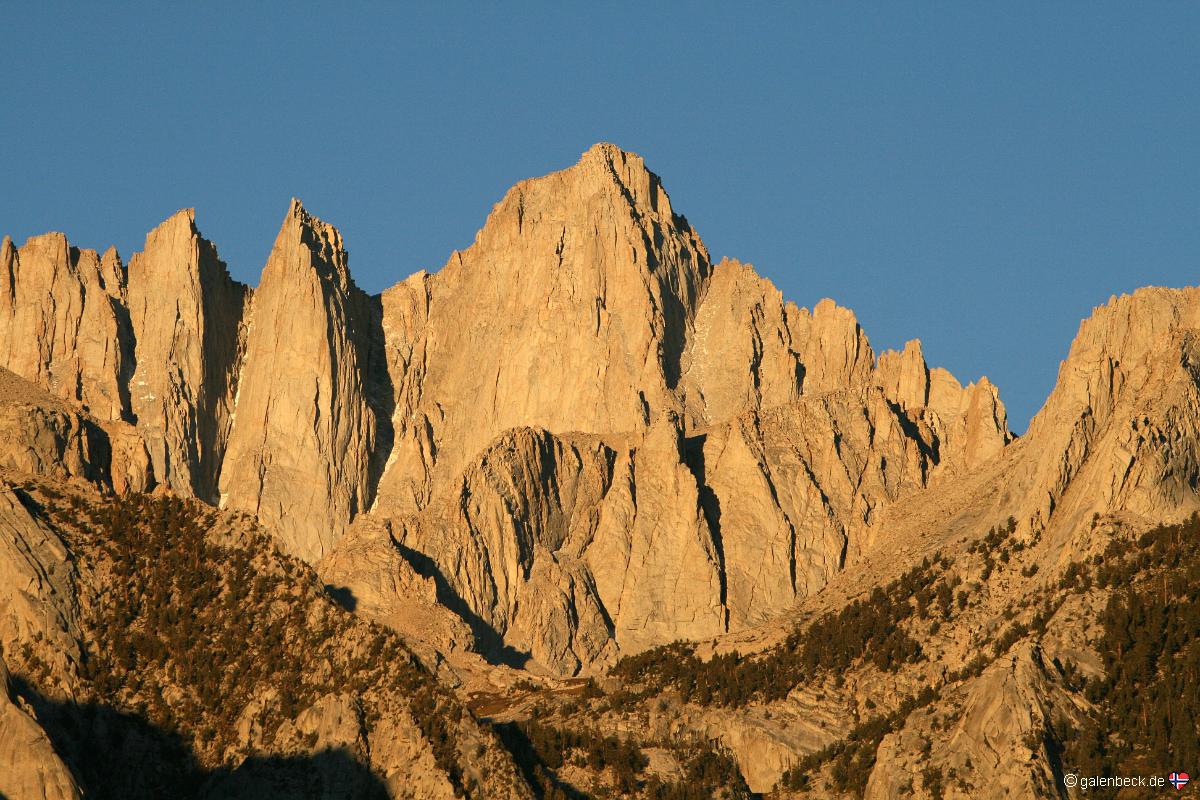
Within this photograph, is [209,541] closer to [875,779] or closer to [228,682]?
[228,682]

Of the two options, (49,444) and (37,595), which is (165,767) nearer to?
(37,595)

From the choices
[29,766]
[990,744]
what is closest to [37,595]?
[29,766]

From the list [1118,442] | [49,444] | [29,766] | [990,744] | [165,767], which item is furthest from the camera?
[49,444]

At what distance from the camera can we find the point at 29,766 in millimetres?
128125

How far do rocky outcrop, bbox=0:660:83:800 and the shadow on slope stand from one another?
354 inches

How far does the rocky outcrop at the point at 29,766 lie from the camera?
418ft

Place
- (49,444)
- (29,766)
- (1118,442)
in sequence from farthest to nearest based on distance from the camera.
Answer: (49,444)
(1118,442)
(29,766)

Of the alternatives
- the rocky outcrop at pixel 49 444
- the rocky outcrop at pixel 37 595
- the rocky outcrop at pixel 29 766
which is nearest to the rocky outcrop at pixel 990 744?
the rocky outcrop at pixel 37 595

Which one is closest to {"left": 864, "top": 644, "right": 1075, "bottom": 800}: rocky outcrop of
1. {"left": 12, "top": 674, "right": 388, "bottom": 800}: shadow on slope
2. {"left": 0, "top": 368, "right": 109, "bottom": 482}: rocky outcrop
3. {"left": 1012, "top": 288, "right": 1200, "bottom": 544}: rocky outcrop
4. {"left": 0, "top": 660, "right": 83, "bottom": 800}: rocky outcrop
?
{"left": 1012, "top": 288, "right": 1200, "bottom": 544}: rocky outcrop

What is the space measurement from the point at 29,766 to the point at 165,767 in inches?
565

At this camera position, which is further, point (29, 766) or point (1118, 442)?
point (1118, 442)

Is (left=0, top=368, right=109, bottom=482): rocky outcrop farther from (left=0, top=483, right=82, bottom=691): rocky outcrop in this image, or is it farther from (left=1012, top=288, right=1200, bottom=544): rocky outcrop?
(left=1012, top=288, right=1200, bottom=544): rocky outcrop

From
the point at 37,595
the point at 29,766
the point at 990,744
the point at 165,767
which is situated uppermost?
the point at 37,595

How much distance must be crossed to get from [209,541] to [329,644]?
8.86m
